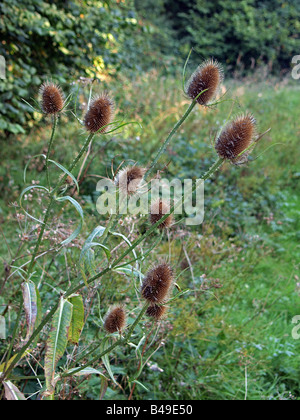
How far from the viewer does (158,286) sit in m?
1.42

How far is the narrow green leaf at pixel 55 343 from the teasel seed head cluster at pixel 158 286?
0.28 metres

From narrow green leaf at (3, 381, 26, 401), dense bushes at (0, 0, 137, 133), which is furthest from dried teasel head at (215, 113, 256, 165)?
dense bushes at (0, 0, 137, 133)

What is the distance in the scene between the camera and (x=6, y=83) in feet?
13.6

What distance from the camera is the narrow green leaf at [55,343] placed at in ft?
4.03

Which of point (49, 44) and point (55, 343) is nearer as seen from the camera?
point (55, 343)

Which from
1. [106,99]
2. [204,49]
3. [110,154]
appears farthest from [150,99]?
[204,49]

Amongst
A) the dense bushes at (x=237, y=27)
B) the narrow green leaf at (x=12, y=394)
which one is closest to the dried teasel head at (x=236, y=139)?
the narrow green leaf at (x=12, y=394)

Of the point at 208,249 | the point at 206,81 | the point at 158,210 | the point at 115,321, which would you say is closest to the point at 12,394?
the point at 115,321

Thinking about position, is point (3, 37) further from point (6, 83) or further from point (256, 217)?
point (256, 217)

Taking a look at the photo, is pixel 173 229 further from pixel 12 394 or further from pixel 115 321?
pixel 12 394

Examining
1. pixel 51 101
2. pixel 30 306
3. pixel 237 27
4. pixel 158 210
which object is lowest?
pixel 30 306

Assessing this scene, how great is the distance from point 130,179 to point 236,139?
40 centimetres

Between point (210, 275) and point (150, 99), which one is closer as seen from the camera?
point (210, 275)

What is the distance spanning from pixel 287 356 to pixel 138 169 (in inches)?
72.2
